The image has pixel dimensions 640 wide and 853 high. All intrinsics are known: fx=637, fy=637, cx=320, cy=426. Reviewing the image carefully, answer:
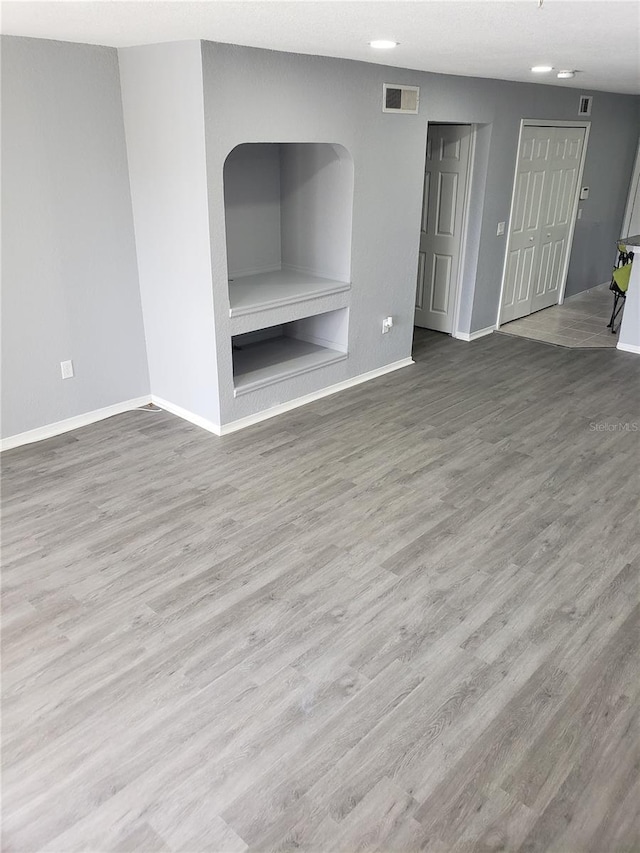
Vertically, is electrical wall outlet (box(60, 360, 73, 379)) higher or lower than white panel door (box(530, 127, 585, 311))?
lower

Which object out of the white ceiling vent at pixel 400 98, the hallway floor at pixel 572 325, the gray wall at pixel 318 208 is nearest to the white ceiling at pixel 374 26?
the white ceiling vent at pixel 400 98

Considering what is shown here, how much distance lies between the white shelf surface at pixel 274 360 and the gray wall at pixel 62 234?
827 mm

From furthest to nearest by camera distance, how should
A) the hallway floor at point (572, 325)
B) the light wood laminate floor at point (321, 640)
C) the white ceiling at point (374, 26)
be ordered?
the hallway floor at point (572, 325), the white ceiling at point (374, 26), the light wood laminate floor at point (321, 640)

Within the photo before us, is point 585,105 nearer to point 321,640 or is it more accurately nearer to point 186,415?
point 186,415

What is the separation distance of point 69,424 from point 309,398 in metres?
1.70

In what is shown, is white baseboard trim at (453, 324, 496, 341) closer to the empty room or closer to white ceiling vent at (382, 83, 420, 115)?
the empty room

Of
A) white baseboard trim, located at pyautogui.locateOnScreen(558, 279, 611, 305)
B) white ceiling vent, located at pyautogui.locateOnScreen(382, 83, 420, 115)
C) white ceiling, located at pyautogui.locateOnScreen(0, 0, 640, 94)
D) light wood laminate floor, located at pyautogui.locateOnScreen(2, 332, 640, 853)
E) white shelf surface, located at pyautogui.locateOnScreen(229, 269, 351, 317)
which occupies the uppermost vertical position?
white ceiling, located at pyautogui.locateOnScreen(0, 0, 640, 94)

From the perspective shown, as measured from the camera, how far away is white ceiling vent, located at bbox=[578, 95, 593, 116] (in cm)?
654

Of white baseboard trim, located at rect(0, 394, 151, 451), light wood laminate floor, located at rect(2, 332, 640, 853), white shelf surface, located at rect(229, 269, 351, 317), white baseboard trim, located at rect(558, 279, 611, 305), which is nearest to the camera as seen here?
light wood laminate floor, located at rect(2, 332, 640, 853)

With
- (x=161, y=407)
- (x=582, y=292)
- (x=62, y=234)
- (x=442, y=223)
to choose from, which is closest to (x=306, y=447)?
(x=161, y=407)

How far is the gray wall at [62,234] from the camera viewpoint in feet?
11.8

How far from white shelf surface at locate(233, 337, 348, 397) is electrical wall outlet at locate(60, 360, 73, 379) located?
3.52ft

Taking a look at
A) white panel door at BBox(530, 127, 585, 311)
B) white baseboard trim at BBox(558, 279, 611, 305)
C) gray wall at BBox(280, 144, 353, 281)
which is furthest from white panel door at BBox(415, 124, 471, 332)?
white baseboard trim at BBox(558, 279, 611, 305)

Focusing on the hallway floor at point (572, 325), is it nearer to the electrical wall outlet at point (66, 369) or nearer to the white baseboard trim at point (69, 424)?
the white baseboard trim at point (69, 424)
